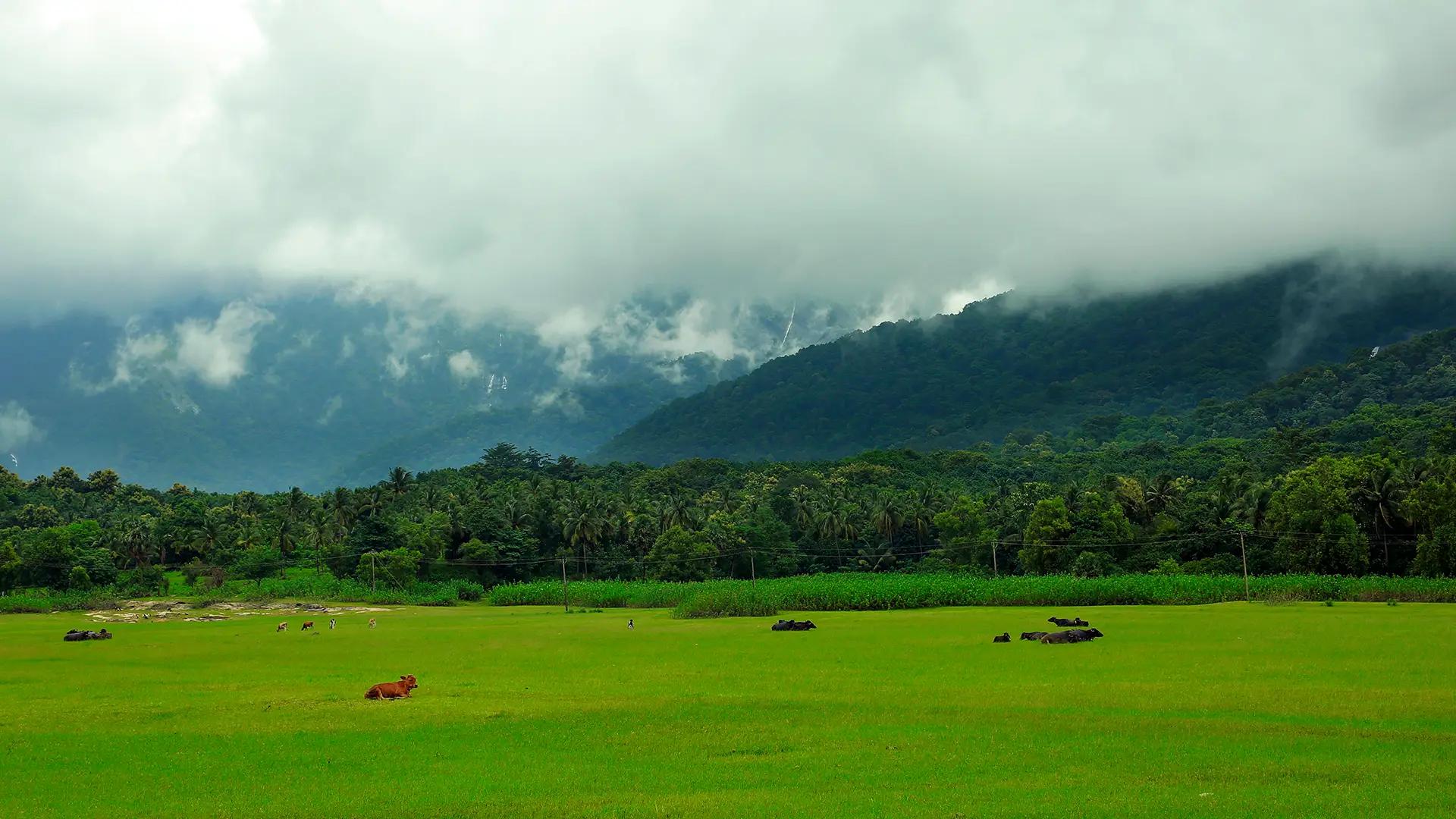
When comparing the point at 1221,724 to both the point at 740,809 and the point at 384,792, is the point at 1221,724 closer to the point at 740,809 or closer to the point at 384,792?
the point at 740,809

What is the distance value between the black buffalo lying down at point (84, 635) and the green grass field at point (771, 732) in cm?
1649

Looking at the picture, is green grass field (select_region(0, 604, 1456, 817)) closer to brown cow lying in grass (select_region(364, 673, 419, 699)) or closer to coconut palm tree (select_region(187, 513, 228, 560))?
brown cow lying in grass (select_region(364, 673, 419, 699))

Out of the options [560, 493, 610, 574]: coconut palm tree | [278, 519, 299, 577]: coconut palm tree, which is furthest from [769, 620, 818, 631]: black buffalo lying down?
[278, 519, 299, 577]: coconut palm tree

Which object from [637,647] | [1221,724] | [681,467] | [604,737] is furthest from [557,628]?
[681,467]

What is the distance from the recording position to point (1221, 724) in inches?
810

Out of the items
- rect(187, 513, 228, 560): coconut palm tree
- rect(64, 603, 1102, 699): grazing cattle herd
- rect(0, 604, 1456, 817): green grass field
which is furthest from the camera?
rect(187, 513, 228, 560): coconut palm tree

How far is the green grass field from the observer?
15.5 m

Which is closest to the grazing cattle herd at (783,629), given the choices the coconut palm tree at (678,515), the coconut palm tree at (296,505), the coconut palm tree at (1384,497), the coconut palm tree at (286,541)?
the coconut palm tree at (1384,497)

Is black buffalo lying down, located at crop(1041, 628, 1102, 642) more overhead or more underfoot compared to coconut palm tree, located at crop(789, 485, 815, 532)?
more underfoot

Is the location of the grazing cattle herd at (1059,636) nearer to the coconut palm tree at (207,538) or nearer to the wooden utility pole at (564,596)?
the wooden utility pole at (564,596)

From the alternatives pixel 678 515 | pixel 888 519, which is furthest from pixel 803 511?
pixel 678 515

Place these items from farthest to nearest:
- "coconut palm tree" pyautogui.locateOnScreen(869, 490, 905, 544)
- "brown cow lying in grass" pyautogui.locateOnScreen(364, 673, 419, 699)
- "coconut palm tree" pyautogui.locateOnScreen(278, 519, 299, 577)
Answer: "coconut palm tree" pyautogui.locateOnScreen(278, 519, 299, 577) < "coconut palm tree" pyautogui.locateOnScreen(869, 490, 905, 544) < "brown cow lying in grass" pyautogui.locateOnScreen(364, 673, 419, 699)

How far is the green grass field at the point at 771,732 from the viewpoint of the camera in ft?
50.9

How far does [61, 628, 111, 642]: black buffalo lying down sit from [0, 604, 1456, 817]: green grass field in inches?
649
